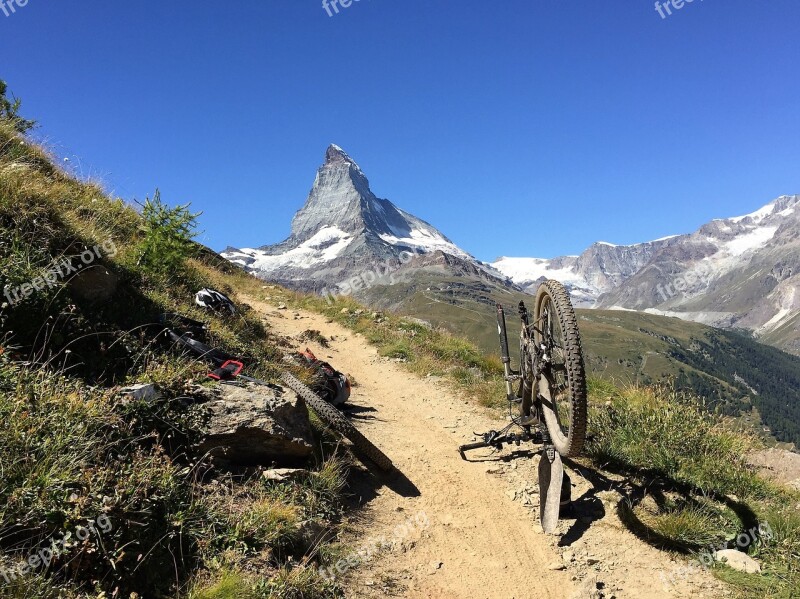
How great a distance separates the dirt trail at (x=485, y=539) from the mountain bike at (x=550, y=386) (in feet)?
1.56

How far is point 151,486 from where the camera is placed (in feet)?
15.1

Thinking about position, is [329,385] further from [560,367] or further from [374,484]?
[560,367]

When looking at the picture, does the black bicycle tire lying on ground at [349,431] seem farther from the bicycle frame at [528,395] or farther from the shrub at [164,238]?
the shrub at [164,238]

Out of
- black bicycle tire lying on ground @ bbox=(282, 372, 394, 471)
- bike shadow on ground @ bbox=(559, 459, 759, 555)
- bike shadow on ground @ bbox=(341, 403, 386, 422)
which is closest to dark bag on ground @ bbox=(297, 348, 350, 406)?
bike shadow on ground @ bbox=(341, 403, 386, 422)

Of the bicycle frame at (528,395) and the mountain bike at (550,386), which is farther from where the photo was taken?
the bicycle frame at (528,395)

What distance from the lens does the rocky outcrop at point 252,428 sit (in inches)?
239

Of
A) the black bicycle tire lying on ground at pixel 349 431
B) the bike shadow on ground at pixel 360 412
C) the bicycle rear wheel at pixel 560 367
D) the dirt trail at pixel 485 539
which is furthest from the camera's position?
the bike shadow on ground at pixel 360 412

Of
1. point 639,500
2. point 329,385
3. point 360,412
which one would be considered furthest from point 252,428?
point 639,500

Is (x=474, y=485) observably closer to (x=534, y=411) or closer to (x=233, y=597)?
(x=534, y=411)

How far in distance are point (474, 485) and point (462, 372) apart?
659 cm

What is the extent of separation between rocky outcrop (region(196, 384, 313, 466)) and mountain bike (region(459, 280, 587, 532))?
141 inches

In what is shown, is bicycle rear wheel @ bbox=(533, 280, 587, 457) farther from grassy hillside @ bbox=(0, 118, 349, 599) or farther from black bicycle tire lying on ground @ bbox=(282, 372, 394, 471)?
grassy hillside @ bbox=(0, 118, 349, 599)

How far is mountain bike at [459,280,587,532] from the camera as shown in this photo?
590 centimetres

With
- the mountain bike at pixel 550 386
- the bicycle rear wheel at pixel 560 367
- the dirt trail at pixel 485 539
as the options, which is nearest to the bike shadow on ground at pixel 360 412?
the dirt trail at pixel 485 539
